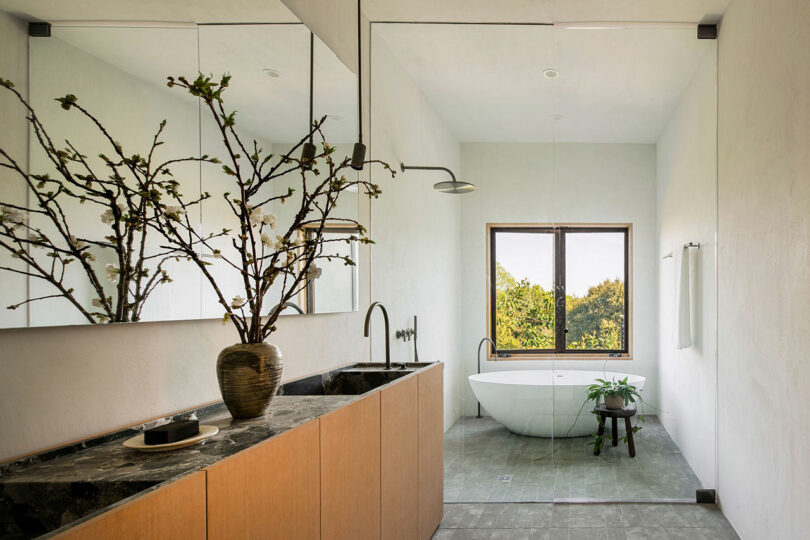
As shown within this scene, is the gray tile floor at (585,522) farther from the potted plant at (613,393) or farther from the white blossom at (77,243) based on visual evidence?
the white blossom at (77,243)

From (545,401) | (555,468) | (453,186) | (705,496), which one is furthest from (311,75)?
(705,496)

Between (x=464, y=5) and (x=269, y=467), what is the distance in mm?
2613

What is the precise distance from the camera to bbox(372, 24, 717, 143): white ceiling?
10.9 feet

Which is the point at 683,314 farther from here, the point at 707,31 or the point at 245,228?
the point at 245,228

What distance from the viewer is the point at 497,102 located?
139 inches

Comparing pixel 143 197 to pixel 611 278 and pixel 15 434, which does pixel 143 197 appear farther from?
pixel 611 278

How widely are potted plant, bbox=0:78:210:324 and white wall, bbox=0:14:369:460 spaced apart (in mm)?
51

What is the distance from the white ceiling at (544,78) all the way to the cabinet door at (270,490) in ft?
8.13

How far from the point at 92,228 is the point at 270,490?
27.9 inches

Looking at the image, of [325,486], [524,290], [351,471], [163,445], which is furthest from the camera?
[524,290]

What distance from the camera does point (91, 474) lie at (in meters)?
1.11

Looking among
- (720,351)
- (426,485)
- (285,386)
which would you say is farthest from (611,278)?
(285,386)

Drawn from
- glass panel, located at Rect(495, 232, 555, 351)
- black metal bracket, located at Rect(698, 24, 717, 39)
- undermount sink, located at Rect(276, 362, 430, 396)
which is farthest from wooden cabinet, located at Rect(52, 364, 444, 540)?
black metal bracket, located at Rect(698, 24, 717, 39)

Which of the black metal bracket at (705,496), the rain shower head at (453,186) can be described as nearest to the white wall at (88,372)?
the rain shower head at (453,186)
